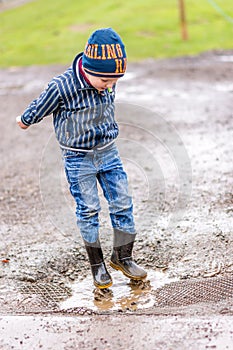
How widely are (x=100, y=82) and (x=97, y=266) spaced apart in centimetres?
118

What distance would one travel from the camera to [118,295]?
4086mm

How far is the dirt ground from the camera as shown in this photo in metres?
3.43

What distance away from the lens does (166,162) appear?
6.56m

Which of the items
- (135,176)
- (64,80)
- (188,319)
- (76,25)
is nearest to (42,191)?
(135,176)

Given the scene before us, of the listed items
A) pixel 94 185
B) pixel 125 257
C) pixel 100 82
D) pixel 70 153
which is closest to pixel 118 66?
pixel 100 82

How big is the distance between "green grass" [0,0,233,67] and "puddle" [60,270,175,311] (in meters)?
8.65

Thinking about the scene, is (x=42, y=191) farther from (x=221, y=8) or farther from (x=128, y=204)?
(x=221, y=8)

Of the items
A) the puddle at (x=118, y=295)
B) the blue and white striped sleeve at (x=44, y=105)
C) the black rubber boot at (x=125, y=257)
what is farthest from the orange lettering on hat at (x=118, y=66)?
the puddle at (x=118, y=295)

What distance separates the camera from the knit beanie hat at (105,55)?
3.70m

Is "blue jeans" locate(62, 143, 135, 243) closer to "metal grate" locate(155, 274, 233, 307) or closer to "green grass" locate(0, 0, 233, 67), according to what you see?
"metal grate" locate(155, 274, 233, 307)

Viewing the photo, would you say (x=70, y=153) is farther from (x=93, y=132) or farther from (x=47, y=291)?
(x=47, y=291)

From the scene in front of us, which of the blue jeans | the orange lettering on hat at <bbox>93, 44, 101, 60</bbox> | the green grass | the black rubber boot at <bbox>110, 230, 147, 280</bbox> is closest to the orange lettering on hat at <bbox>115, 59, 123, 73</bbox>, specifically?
the orange lettering on hat at <bbox>93, 44, 101, 60</bbox>

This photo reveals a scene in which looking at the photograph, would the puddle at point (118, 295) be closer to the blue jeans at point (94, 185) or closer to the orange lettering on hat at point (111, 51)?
the blue jeans at point (94, 185)

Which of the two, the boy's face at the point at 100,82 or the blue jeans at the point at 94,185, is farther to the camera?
the blue jeans at the point at 94,185
